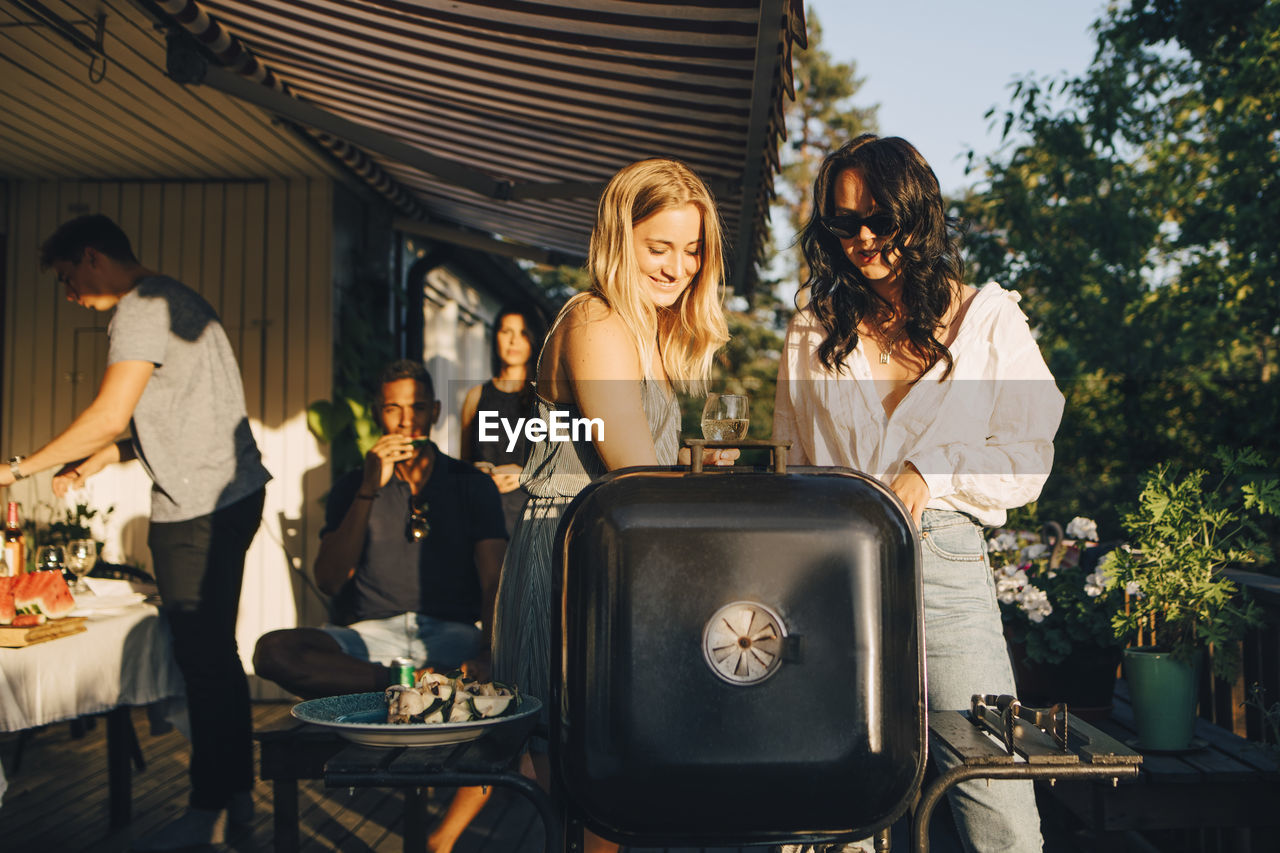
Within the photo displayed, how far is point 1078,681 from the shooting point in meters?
3.07

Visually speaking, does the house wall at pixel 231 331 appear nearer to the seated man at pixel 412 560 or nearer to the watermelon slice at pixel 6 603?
the seated man at pixel 412 560

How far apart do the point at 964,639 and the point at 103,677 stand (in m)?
2.26

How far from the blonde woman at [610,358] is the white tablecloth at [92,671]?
123 centimetres

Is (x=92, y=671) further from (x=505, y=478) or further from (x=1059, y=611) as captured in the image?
(x=1059, y=611)

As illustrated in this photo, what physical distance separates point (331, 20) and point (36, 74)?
1320 mm

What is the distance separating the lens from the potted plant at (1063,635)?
9.78 feet

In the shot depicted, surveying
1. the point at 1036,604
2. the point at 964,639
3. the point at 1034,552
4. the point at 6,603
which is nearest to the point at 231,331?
the point at 6,603

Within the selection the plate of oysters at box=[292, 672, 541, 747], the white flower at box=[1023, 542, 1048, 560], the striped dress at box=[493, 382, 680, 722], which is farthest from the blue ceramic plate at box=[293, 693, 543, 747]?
the white flower at box=[1023, 542, 1048, 560]

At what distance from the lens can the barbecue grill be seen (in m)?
1.09

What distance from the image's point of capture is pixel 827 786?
1.10 metres

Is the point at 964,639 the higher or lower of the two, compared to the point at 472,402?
lower

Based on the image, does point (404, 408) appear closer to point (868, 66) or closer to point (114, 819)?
A: point (114, 819)

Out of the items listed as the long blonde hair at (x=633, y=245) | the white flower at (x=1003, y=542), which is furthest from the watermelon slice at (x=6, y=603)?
Answer: the white flower at (x=1003, y=542)

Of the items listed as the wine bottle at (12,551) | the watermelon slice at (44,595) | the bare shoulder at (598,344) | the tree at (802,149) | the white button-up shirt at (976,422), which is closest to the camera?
the bare shoulder at (598,344)
